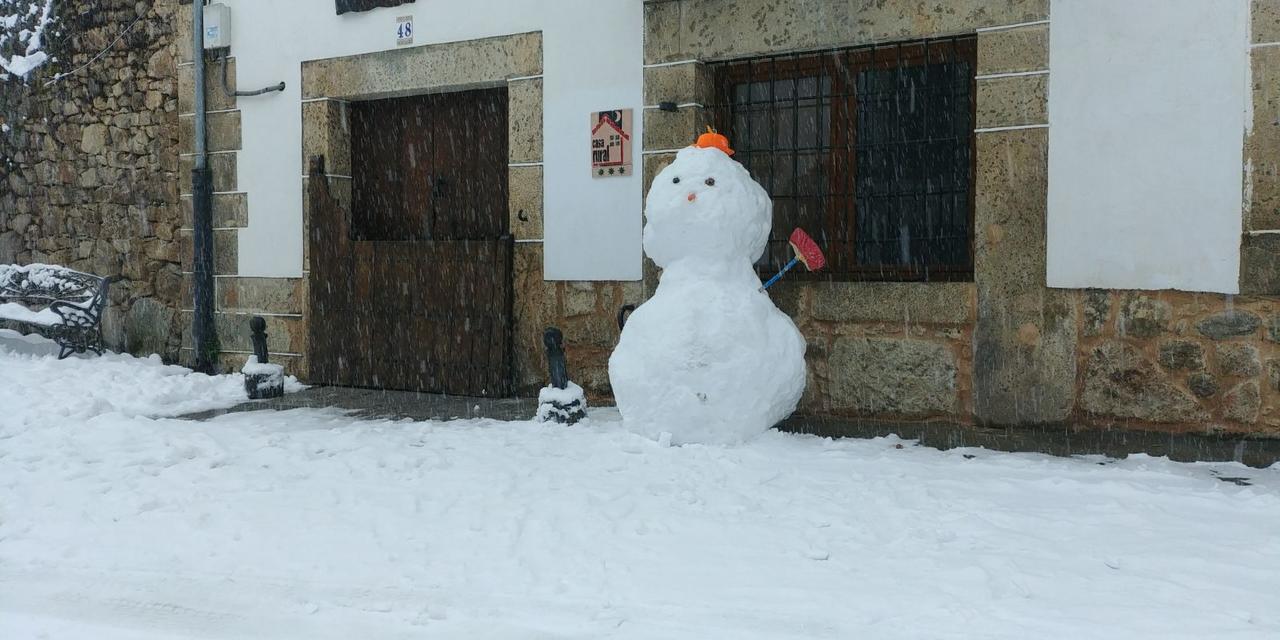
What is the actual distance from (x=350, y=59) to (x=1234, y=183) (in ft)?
18.7

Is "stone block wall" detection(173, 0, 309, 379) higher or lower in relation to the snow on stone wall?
lower

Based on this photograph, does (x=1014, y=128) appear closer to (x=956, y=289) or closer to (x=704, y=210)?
(x=956, y=289)

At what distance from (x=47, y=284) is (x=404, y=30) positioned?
386 centimetres

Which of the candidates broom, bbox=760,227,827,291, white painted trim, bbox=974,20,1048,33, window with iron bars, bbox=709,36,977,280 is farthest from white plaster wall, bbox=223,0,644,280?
white painted trim, bbox=974,20,1048,33

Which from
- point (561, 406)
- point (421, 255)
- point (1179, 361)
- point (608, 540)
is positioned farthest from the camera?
point (421, 255)

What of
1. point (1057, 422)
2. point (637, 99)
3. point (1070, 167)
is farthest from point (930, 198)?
point (637, 99)

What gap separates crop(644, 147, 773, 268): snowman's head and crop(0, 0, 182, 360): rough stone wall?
4.82 metres

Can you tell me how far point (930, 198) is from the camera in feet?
19.4

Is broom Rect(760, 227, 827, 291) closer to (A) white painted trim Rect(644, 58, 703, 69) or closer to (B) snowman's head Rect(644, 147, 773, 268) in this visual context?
(B) snowman's head Rect(644, 147, 773, 268)

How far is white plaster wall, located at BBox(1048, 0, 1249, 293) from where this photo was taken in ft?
16.3

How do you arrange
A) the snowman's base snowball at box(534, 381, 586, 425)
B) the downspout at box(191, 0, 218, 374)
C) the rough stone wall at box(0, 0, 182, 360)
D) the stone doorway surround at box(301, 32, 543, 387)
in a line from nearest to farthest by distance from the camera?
the snowman's base snowball at box(534, 381, 586, 425) → the stone doorway surround at box(301, 32, 543, 387) → the downspout at box(191, 0, 218, 374) → the rough stone wall at box(0, 0, 182, 360)

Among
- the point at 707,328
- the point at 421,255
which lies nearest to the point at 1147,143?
the point at 707,328

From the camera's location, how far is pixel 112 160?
854 cm

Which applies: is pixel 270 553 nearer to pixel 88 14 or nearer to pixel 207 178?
pixel 207 178
